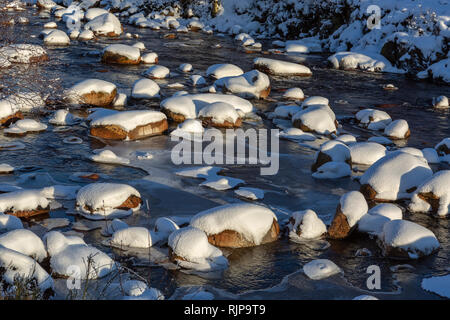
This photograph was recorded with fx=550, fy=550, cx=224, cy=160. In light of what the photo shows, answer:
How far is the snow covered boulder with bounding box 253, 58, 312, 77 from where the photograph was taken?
714 inches

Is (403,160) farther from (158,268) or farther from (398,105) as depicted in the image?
(398,105)

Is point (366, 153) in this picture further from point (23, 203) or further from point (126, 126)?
point (23, 203)

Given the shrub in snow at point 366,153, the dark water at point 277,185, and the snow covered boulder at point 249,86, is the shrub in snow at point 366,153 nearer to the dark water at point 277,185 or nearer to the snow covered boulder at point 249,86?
the dark water at point 277,185

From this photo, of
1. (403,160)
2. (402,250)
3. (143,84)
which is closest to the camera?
(402,250)

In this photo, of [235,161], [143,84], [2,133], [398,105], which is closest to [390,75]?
[398,105]

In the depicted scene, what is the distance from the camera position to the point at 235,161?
32.6ft

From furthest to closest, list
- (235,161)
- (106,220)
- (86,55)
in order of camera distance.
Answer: (86,55), (235,161), (106,220)

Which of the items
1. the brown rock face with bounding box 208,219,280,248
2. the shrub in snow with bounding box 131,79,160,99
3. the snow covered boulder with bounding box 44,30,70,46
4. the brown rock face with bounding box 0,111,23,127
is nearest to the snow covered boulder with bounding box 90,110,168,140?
the brown rock face with bounding box 0,111,23,127

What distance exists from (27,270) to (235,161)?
5.30m

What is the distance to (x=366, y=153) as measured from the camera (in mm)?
10094

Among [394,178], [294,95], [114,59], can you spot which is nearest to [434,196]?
[394,178]

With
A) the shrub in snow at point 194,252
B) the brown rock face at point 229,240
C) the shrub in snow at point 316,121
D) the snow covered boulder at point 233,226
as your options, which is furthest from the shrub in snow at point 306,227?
the shrub in snow at point 316,121

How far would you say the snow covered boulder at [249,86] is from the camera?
14.8 m
